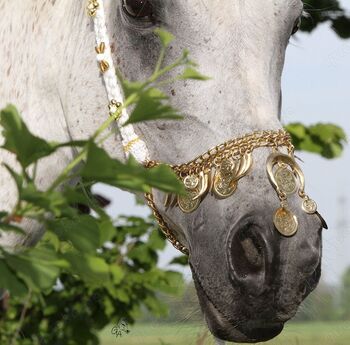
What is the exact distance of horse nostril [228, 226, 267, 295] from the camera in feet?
6.57

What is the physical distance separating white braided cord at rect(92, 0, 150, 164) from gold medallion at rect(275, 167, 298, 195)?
1.63ft

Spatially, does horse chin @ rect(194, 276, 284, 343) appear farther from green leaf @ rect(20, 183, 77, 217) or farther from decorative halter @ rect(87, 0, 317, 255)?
green leaf @ rect(20, 183, 77, 217)

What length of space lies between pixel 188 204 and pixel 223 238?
6.9 inches

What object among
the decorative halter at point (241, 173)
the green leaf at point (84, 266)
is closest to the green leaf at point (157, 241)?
the decorative halter at point (241, 173)

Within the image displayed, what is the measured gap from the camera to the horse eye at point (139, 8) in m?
2.41

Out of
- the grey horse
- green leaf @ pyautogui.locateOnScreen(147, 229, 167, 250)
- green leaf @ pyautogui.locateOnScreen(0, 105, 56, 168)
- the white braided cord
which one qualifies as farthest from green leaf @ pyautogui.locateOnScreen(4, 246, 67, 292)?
green leaf @ pyautogui.locateOnScreen(147, 229, 167, 250)

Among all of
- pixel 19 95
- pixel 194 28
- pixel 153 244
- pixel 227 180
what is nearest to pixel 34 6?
pixel 19 95

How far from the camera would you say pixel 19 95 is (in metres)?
2.54

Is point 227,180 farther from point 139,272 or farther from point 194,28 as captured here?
point 139,272

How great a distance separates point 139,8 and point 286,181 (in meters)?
0.75

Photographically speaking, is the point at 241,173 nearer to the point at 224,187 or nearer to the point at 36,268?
the point at 224,187

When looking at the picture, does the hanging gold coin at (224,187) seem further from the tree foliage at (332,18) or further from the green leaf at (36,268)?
the tree foliage at (332,18)

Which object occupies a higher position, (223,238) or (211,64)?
(211,64)

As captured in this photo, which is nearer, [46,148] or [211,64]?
[46,148]
